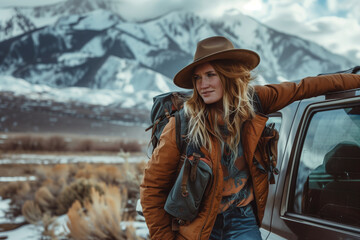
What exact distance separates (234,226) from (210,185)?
26 centimetres

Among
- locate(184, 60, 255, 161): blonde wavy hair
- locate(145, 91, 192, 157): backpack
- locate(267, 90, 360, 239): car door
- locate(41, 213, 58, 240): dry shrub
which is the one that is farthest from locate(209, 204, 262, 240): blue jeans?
locate(41, 213, 58, 240): dry shrub

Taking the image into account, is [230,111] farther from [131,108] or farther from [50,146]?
[131,108]

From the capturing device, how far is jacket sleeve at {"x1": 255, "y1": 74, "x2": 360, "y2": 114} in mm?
1548

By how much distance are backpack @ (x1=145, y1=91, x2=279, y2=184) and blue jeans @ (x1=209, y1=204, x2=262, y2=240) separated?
9.0 inches

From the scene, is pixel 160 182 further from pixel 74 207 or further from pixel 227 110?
pixel 74 207

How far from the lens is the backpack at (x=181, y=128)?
143 centimetres

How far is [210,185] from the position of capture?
4.50 ft

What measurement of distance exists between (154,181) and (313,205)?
0.74 metres

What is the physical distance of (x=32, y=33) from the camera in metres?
51.8

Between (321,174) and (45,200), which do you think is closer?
(321,174)

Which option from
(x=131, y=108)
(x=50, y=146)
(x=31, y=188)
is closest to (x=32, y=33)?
(x=131, y=108)

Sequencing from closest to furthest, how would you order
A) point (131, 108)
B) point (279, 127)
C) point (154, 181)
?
point (154, 181), point (279, 127), point (131, 108)

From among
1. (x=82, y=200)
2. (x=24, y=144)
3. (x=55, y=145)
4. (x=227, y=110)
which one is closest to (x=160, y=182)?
(x=227, y=110)

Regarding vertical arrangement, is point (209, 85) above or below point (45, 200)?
above
